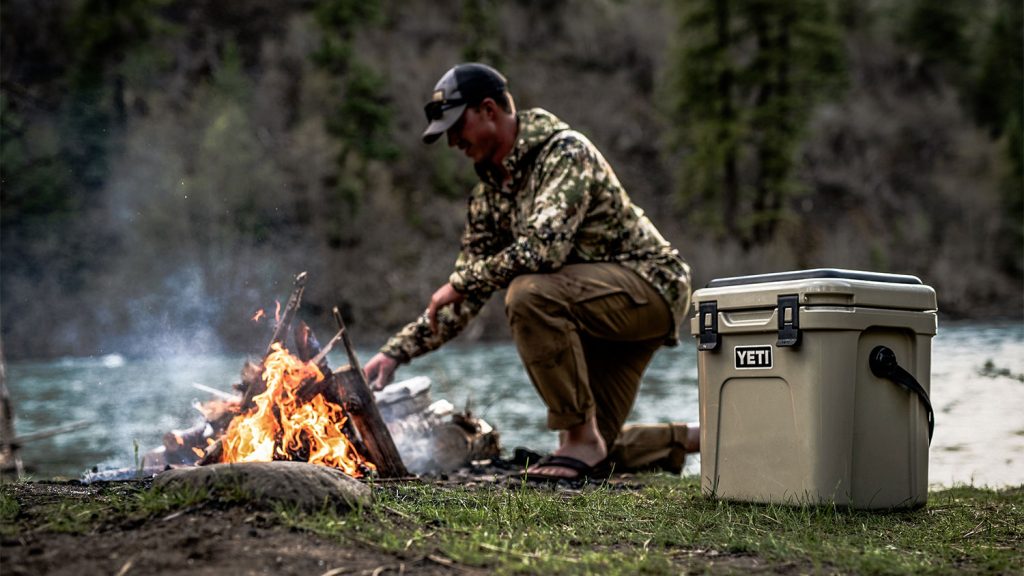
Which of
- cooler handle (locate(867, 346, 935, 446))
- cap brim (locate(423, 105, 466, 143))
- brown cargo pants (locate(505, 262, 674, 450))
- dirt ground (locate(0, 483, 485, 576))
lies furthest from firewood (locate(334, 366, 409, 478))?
cooler handle (locate(867, 346, 935, 446))

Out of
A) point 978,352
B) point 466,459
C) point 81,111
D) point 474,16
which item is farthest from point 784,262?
point 466,459

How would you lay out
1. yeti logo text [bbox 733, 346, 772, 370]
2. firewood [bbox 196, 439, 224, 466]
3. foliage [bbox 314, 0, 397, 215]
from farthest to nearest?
foliage [bbox 314, 0, 397, 215], firewood [bbox 196, 439, 224, 466], yeti logo text [bbox 733, 346, 772, 370]

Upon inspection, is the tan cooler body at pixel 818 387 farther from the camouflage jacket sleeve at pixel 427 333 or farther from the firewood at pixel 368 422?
the camouflage jacket sleeve at pixel 427 333

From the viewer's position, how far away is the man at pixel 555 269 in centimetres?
447

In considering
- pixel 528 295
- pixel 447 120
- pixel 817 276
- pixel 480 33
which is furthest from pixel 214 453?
pixel 480 33

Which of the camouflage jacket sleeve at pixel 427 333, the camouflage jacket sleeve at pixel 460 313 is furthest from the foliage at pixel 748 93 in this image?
the camouflage jacket sleeve at pixel 427 333

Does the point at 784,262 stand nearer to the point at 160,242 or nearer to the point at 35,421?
the point at 160,242

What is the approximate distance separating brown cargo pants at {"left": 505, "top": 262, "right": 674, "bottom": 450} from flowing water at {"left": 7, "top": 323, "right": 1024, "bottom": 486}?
1470 millimetres

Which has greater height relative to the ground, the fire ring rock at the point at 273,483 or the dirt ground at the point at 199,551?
the fire ring rock at the point at 273,483

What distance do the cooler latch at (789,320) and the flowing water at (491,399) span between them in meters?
1.90

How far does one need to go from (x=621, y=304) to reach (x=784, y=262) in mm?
24604

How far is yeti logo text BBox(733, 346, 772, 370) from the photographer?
348 cm

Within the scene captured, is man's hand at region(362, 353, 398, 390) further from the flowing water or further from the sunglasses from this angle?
the sunglasses

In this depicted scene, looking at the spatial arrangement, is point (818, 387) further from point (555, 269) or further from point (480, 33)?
point (480, 33)
